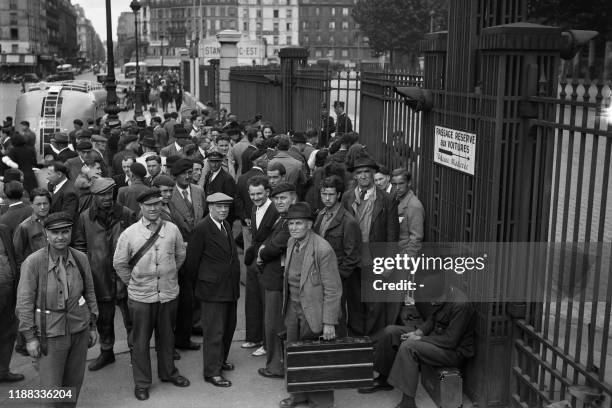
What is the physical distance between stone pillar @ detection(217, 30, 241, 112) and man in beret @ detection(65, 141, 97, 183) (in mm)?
15932

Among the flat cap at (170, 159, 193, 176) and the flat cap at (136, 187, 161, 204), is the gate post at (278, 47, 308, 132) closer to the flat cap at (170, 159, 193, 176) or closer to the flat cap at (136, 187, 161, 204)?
the flat cap at (170, 159, 193, 176)

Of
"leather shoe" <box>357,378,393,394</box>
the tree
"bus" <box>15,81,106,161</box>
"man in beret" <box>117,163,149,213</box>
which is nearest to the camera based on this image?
"leather shoe" <box>357,378,393,394</box>

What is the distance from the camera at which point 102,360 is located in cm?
741

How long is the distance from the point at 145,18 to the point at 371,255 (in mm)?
171037

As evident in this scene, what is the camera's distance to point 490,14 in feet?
22.1

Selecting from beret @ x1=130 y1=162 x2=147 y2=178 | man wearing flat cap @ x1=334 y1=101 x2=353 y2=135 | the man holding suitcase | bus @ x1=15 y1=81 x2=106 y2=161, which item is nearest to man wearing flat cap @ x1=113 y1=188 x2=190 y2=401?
beret @ x1=130 y1=162 x2=147 y2=178

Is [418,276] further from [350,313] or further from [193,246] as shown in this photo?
[193,246]

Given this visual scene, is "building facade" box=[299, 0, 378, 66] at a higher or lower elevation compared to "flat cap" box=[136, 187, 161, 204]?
higher

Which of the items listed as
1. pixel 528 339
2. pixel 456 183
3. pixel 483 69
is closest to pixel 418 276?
pixel 456 183

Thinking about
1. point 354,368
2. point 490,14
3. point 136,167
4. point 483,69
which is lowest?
point 354,368

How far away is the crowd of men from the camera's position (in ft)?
19.9

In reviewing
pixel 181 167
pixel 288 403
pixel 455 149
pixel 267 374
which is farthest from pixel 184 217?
pixel 455 149

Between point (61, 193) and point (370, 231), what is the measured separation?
3.76 meters

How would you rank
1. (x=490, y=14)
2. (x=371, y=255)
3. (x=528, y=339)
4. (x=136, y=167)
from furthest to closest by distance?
1. (x=136, y=167)
2. (x=371, y=255)
3. (x=490, y=14)
4. (x=528, y=339)
